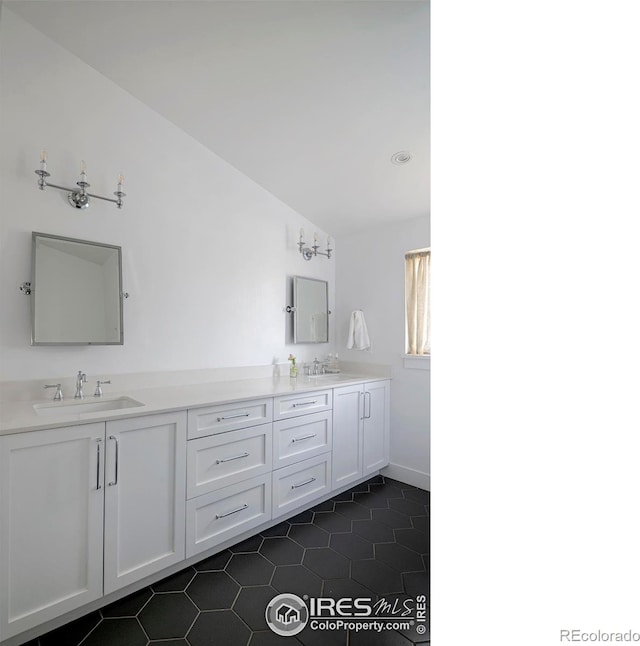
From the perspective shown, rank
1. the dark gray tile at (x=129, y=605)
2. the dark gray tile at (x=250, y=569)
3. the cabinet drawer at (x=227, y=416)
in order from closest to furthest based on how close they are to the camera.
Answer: the dark gray tile at (x=129, y=605) < the dark gray tile at (x=250, y=569) < the cabinet drawer at (x=227, y=416)

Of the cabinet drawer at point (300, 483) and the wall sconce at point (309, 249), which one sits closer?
the cabinet drawer at point (300, 483)

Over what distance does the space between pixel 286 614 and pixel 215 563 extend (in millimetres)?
555

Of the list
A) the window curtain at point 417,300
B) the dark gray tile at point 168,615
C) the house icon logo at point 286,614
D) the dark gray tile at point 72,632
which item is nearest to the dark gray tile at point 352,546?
the house icon logo at point 286,614

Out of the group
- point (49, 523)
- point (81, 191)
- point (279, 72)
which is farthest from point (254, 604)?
point (279, 72)

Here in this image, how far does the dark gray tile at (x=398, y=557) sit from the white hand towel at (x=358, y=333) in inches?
65.3

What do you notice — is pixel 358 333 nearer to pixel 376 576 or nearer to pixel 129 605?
pixel 376 576

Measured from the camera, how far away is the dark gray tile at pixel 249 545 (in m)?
2.10

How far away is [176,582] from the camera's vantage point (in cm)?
182

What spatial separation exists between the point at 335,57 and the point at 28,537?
2.68 m

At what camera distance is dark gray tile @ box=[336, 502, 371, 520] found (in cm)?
253

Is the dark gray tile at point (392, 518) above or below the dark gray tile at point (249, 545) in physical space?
below

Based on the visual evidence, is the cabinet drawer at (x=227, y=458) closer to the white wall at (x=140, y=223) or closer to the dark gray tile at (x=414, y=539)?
the white wall at (x=140, y=223)
